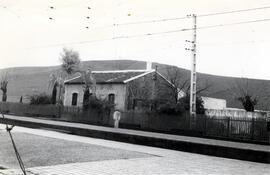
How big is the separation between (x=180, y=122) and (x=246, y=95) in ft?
55.4

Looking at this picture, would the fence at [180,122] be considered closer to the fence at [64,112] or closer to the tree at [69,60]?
the fence at [64,112]

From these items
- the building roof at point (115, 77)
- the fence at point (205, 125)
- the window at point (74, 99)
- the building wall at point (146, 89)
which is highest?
the building roof at point (115, 77)

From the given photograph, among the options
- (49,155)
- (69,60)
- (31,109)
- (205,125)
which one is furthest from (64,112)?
(49,155)

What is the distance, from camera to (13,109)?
1826 inches

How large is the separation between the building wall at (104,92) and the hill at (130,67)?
2157cm

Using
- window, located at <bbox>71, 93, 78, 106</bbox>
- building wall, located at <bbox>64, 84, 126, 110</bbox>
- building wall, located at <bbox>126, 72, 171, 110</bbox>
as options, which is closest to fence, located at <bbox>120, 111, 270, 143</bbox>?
building wall, located at <bbox>126, 72, 171, 110</bbox>

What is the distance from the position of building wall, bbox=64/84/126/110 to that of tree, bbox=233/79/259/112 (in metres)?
12.0

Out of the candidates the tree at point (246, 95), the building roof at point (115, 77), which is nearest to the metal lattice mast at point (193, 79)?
the building roof at point (115, 77)

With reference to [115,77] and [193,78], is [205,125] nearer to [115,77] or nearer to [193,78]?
[193,78]

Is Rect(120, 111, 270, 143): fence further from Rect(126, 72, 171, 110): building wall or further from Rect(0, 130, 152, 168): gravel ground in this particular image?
Rect(0, 130, 152, 168): gravel ground

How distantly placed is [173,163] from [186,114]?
1577cm

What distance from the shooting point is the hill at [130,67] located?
65.9m

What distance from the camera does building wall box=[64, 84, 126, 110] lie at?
35719 mm

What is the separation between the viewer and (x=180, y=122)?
26.0 metres
